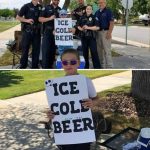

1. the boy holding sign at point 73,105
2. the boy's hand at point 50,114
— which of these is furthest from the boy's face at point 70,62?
the boy's hand at point 50,114

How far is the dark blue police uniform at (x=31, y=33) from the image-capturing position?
6.13 meters

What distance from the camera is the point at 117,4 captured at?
595 centimetres

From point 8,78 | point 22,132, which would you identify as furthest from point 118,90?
point 8,78

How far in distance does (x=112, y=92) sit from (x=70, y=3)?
482 cm

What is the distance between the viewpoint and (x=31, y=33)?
629cm

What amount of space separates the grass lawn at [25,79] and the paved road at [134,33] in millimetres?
650

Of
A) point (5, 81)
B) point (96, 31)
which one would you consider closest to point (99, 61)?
point (96, 31)

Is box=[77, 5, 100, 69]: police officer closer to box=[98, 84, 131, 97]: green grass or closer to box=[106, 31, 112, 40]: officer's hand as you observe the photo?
box=[106, 31, 112, 40]: officer's hand

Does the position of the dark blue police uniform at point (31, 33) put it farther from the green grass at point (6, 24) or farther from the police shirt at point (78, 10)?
the police shirt at point (78, 10)

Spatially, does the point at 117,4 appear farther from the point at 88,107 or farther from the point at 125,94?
the point at 125,94

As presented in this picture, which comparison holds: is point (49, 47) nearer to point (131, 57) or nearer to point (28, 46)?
point (28, 46)

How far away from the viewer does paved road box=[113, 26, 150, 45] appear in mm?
6016

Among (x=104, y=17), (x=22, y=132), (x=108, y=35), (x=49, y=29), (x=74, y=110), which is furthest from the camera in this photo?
(x=22, y=132)

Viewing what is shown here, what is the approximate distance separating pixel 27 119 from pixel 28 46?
3.24m
